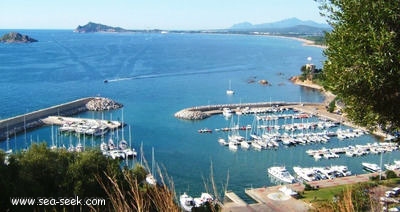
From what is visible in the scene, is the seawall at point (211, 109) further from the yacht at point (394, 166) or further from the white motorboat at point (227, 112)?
the yacht at point (394, 166)

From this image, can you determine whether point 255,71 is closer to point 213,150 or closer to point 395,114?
point 213,150

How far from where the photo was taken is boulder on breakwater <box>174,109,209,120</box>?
35625mm

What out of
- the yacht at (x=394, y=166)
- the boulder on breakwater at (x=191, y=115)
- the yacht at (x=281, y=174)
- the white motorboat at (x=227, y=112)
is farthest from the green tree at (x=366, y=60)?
the white motorboat at (x=227, y=112)

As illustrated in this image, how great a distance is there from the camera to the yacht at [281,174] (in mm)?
20736

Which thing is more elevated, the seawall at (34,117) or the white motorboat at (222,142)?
the seawall at (34,117)

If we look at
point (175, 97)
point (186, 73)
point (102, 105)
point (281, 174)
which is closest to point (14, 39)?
point (186, 73)

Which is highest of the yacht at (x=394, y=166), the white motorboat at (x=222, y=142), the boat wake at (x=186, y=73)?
the boat wake at (x=186, y=73)

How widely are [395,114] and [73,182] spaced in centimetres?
799

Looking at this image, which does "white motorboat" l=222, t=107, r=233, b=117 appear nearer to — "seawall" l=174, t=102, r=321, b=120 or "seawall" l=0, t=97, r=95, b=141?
"seawall" l=174, t=102, r=321, b=120

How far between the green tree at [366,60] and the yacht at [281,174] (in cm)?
1442

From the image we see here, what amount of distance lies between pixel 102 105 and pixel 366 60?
3487 cm

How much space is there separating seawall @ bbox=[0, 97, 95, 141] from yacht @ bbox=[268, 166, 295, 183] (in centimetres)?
1859

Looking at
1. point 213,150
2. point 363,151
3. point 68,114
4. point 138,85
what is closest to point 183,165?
point 213,150

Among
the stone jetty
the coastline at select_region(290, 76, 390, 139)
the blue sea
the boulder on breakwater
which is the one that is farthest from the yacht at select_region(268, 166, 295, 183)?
the stone jetty
